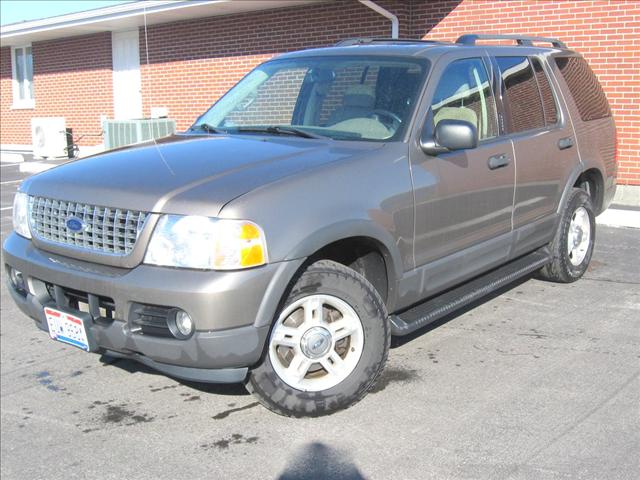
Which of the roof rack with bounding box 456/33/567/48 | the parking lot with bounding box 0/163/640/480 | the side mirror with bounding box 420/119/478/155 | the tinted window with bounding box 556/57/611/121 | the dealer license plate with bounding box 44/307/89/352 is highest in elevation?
the roof rack with bounding box 456/33/567/48

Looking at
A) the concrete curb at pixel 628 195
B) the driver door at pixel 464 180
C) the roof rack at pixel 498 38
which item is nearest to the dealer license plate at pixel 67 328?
the driver door at pixel 464 180

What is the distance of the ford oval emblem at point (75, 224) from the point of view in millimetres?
3691

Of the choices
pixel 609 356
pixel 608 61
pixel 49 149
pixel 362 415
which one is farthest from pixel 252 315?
pixel 49 149

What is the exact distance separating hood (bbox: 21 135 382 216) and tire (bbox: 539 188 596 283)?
251cm

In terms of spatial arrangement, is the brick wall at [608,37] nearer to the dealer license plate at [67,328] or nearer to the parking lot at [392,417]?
the parking lot at [392,417]

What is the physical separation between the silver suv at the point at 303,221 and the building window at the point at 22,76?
56.4ft

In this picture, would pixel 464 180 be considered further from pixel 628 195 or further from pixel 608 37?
pixel 608 37

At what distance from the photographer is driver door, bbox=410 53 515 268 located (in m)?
4.27

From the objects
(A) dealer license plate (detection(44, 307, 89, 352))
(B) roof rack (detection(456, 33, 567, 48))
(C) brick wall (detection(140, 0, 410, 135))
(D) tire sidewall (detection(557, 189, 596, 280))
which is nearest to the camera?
(A) dealer license plate (detection(44, 307, 89, 352))

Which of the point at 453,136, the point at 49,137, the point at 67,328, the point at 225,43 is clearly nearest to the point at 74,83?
the point at 49,137

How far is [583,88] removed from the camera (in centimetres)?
632

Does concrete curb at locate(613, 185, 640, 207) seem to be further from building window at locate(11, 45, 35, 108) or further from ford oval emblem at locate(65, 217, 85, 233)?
building window at locate(11, 45, 35, 108)

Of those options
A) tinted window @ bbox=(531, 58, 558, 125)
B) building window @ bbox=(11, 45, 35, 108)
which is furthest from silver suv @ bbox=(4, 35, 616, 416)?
building window @ bbox=(11, 45, 35, 108)

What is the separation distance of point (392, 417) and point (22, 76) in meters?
20.0
